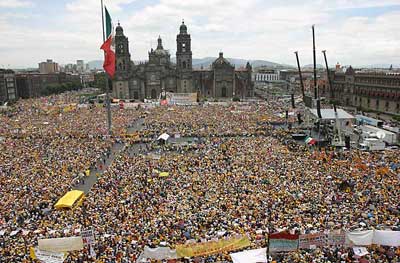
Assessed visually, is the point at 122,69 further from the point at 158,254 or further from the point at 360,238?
the point at 360,238

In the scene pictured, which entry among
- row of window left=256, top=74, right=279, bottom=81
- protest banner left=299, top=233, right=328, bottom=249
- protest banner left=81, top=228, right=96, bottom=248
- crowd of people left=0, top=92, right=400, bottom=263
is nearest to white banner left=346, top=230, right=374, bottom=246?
crowd of people left=0, top=92, right=400, bottom=263

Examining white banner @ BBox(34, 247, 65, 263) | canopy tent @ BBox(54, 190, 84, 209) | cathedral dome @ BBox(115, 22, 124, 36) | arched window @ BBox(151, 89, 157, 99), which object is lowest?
white banner @ BBox(34, 247, 65, 263)

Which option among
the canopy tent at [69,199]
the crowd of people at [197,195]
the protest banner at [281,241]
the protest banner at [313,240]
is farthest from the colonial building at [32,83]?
the protest banner at [313,240]

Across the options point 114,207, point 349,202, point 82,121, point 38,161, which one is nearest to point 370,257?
point 349,202

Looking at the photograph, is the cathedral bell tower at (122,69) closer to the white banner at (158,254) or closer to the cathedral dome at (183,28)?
the cathedral dome at (183,28)

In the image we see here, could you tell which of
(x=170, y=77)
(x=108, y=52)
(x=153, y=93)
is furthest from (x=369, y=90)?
(x=108, y=52)

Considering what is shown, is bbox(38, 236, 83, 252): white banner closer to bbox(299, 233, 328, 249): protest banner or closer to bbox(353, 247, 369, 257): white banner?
bbox(299, 233, 328, 249): protest banner

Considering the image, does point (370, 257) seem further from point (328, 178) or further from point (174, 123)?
point (174, 123)
